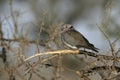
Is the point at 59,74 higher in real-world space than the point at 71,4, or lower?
lower

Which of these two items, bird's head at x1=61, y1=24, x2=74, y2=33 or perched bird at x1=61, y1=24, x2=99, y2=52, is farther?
perched bird at x1=61, y1=24, x2=99, y2=52

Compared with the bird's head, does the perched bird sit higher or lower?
lower

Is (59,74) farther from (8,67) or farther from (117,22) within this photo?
(117,22)

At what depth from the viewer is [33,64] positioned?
4.40 metres

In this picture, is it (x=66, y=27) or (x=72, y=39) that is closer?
(x=66, y=27)

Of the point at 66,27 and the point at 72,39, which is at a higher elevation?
the point at 66,27

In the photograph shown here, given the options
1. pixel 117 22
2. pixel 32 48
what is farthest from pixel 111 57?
pixel 117 22

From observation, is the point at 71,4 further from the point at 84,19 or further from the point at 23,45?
the point at 23,45

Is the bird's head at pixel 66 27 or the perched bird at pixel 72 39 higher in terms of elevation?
the bird's head at pixel 66 27

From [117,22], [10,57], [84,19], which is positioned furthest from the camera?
[84,19]

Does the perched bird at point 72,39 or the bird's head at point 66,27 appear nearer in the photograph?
the bird's head at point 66,27

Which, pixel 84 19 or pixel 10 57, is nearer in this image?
pixel 10 57

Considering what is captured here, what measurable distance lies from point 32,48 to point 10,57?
225 mm

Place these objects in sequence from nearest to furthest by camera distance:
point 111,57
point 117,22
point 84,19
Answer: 1. point 111,57
2. point 117,22
3. point 84,19
